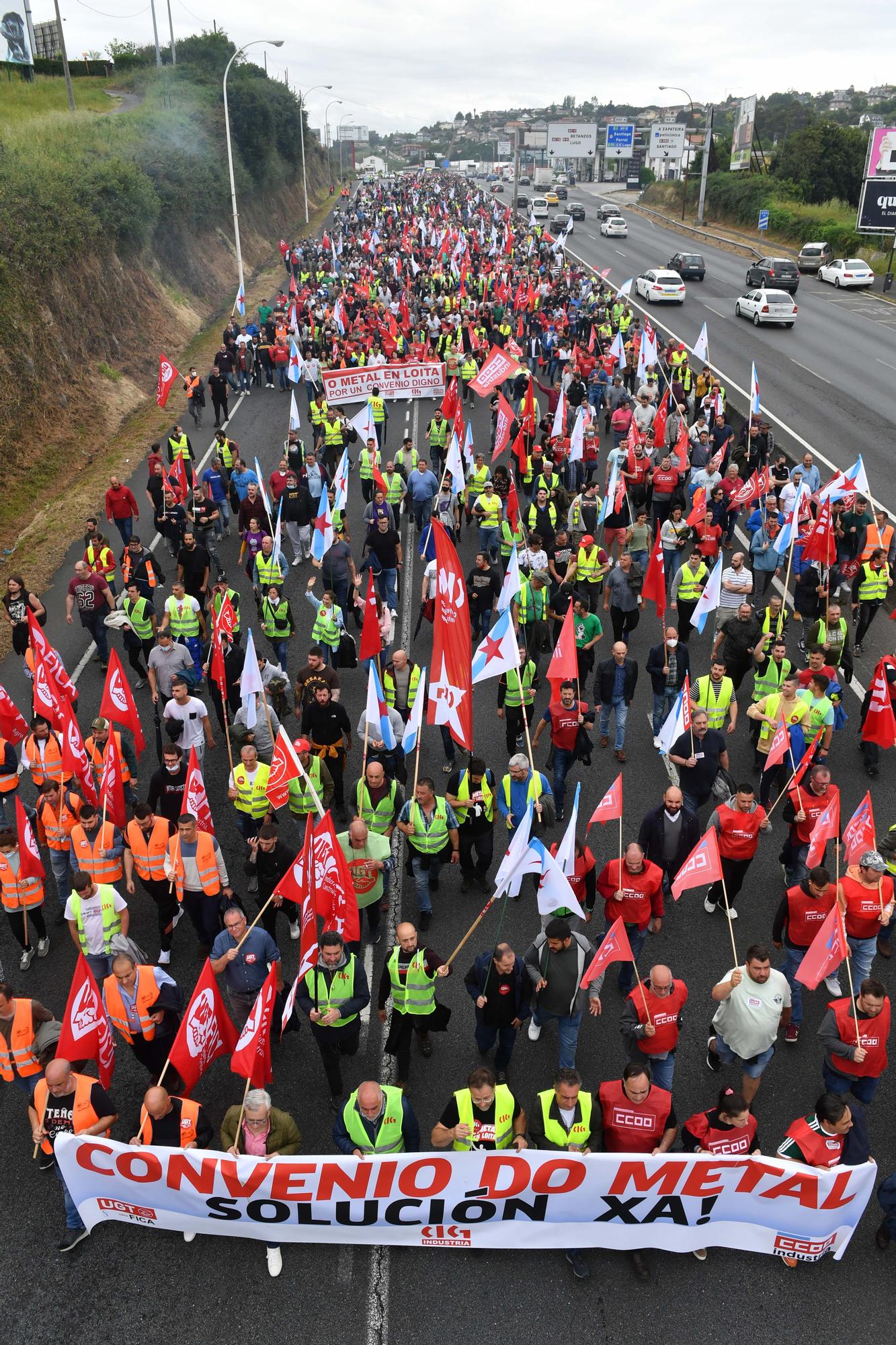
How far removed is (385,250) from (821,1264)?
46.4 meters

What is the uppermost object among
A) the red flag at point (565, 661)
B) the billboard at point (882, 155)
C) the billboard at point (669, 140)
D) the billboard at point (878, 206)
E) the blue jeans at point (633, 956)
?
the billboard at point (669, 140)

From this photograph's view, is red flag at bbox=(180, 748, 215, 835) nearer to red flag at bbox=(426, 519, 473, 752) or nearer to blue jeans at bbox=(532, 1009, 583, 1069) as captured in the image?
red flag at bbox=(426, 519, 473, 752)

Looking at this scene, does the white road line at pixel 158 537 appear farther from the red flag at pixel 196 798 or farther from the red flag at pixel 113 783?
the red flag at pixel 196 798

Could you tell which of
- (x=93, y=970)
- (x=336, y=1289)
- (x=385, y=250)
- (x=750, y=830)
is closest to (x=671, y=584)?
(x=750, y=830)

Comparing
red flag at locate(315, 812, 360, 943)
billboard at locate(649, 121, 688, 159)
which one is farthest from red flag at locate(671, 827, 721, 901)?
billboard at locate(649, 121, 688, 159)

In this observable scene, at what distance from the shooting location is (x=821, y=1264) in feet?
19.4

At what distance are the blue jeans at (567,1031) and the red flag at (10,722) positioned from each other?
20.5 ft

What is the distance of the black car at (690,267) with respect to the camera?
45.8m

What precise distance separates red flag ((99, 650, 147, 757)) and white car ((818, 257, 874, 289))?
45.8 m

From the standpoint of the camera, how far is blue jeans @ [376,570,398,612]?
1402 centimetres

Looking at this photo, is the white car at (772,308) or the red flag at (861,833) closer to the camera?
the red flag at (861,833)

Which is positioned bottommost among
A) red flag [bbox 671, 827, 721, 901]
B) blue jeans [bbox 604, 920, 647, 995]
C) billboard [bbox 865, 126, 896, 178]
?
blue jeans [bbox 604, 920, 647, 995]

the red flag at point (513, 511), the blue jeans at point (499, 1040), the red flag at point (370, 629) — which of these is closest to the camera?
the blue jeans at point (499, 1040)

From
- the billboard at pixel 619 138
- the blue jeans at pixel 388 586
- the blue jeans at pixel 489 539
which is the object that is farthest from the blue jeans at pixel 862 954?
the billboard at pixel 619 138
